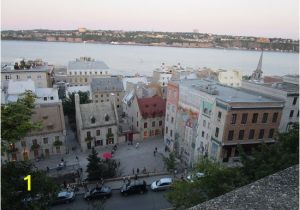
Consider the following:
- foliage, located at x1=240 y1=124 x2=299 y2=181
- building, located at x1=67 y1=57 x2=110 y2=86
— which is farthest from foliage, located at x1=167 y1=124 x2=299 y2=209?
building, located at x1=67 y1=57 x2=110 y2=86

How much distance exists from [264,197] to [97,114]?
31.3m

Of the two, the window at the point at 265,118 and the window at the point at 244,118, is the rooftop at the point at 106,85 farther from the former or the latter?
the window at the point at 265,118

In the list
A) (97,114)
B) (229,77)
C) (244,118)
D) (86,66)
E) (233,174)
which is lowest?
(86,66)

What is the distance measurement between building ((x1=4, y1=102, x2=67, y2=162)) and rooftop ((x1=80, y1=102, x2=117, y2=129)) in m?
3.37

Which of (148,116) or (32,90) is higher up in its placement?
(32,90)

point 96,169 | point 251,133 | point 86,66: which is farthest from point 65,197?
point 86,66

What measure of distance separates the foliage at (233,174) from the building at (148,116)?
76.1 ft

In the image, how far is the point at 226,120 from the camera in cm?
2930

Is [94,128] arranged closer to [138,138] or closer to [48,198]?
[138,138]

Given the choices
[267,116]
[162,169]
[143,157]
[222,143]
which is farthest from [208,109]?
[143,157]

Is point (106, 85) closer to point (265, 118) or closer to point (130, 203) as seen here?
point (130, 203)

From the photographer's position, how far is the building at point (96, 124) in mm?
39438

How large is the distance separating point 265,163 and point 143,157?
2041cm

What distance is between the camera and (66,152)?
3884cm
